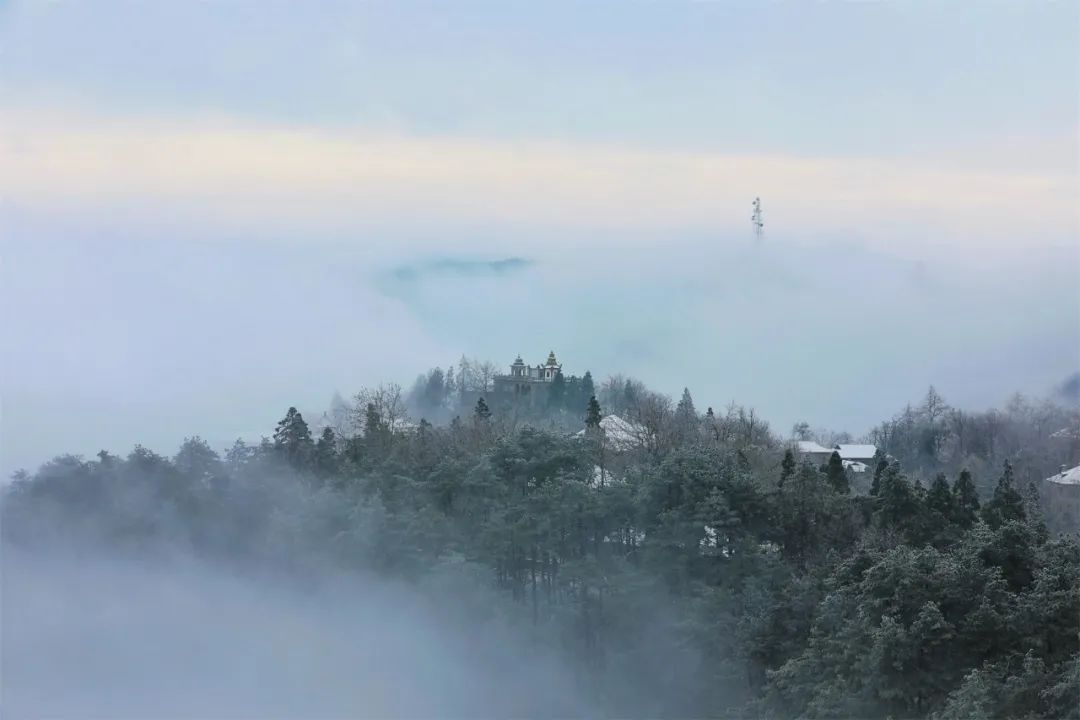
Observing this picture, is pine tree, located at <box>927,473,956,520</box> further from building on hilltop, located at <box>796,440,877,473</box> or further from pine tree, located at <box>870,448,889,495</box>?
building on hilltop, located at <box>796,440,877,473</box>

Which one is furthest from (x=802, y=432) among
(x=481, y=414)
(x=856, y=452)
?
(x=481, y=414)

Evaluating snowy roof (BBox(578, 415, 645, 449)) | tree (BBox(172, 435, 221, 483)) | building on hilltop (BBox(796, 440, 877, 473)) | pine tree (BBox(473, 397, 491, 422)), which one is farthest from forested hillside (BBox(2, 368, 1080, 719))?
building on hilltop (BBox(796, 440, 877, 473))

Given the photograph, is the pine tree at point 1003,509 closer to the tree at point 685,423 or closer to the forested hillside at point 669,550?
the forested hillside at point 669,550

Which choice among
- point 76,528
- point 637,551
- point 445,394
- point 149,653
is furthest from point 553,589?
point 445,394

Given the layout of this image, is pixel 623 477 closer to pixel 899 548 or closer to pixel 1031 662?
pixel 899 548

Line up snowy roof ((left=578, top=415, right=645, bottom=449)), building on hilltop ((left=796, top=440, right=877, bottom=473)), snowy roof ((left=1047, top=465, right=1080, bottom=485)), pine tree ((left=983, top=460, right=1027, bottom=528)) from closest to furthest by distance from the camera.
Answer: pine tree ((left=983, top=460, right=1027, bottom=528)), snowy roof ((left=578, top=415, right=645, bottom=449)), snowy roof ((left=1047, top=465, right=1080, bottom=485)), building on hilltop ((left=796, top=440, right=877, bottom=473))

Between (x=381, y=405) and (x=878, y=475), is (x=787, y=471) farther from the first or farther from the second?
(x=381, y=405)
